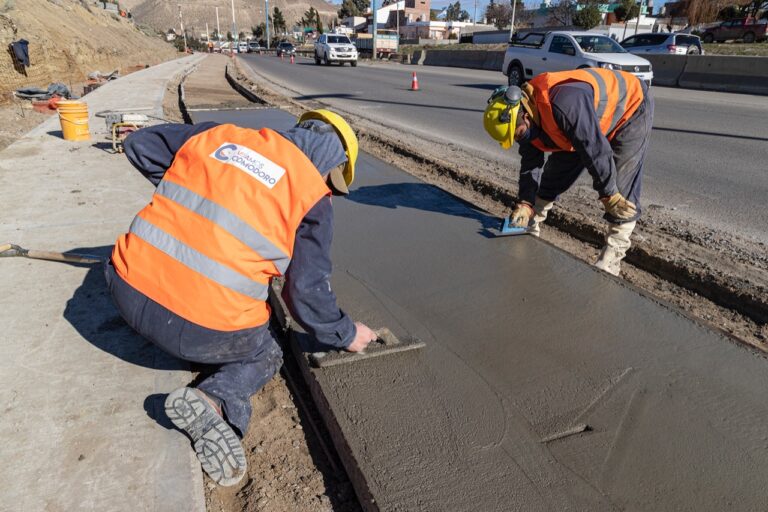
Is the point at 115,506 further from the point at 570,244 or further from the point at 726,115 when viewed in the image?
the point at 726,115

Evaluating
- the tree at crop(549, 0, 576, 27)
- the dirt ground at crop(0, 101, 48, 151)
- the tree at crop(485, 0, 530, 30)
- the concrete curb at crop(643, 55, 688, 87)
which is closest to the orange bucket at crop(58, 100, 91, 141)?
the dirt ground at crop(0, 101, 48, 151)

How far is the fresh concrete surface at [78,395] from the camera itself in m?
1.83

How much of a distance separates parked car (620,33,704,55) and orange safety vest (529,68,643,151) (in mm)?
16855

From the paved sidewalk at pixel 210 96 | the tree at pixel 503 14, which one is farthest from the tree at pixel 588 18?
the paved sidewalk at pixel 210 96

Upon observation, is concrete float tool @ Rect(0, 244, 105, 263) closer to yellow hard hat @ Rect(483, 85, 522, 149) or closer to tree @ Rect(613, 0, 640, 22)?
yellow hard hat @ Rect(483, 85, 522, 149)

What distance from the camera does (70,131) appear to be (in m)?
7.40

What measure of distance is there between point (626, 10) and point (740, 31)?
19.4m

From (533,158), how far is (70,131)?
264 inches

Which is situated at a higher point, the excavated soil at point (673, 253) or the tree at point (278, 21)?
the tree at point (278, 21)

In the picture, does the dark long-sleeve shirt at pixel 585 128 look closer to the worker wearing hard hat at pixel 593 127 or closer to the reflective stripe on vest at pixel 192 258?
the worker wearing hard hat at pixel 593 127

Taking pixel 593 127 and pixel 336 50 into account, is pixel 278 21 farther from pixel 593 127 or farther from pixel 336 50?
pixel 593 127

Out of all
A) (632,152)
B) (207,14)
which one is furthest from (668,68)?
(207,14)

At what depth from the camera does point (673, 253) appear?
3.90m

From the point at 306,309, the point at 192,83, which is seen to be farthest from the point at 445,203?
the point at 192,83
